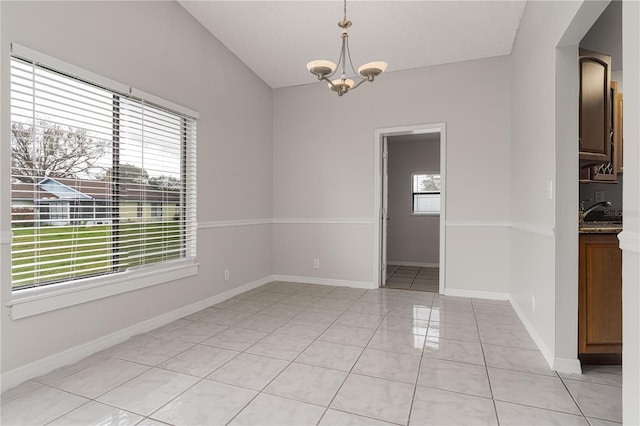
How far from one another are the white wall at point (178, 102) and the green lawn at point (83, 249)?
133 mm

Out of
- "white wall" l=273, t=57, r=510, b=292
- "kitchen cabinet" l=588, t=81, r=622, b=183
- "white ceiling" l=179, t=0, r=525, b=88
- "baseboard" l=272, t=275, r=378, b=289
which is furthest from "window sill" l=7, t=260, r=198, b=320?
"kitchen cabinet" l=588, t=81, r=622, b=183

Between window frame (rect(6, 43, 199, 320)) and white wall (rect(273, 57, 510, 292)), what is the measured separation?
175 cm

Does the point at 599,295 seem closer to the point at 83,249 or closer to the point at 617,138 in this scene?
the point at 617,138

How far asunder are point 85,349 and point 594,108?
161 inches

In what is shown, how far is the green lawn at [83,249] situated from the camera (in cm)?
211

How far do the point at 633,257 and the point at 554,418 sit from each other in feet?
3.12

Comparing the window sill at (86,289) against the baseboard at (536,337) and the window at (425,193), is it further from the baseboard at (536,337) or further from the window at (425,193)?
the window at (425,193)

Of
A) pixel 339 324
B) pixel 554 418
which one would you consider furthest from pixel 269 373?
pixel 554 418

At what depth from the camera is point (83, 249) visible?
A: 8.10 ft

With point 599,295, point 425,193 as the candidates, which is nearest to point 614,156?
point 599,295

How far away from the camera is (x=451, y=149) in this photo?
4.14 metres

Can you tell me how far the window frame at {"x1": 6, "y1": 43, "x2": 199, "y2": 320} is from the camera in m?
2.06

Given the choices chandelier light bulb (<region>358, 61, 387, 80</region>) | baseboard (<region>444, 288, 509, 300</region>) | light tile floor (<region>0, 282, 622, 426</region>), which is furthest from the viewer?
baseboard (<region>444, 288, 509, 300</region>)

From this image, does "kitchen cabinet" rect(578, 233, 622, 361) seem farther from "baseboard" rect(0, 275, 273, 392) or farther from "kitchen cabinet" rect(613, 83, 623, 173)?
"baseboard" rect(0, 275, 273, 392)
